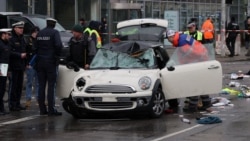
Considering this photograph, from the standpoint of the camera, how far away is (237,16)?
46031mm

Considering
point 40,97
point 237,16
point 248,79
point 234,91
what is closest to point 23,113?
point 40,97

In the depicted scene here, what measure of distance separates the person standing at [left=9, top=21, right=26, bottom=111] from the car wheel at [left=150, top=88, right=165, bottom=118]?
321cm

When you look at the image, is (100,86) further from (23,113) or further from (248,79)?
(248,79)

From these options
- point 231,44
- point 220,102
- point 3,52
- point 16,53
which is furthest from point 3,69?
point 231,44

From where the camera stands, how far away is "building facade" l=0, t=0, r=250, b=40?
29625 mm

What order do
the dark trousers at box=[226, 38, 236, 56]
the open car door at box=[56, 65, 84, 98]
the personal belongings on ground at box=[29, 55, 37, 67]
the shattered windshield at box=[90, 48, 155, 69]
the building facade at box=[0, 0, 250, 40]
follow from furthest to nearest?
1. the building facade at box=[0, 0, 250, 40]
2. the dark trousers at box=[226, 38, 236, 56]
3. the personal belongings on ground at box=[29, 55, 37, 67]
4. the open car door at box=[56, 65, 84, 98]
5. the shattered windshield at box=[90, 48, 155, 69]

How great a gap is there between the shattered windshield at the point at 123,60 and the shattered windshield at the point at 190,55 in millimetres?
447

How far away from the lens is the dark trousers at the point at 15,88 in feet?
43.1

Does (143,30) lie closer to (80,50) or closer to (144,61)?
(80,50)

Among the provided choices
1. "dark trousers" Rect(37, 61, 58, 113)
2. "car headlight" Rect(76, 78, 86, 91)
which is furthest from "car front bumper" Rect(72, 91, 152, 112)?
"dark trousers" Rect(37, 61, 58, 113)

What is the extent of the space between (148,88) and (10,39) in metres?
3.56

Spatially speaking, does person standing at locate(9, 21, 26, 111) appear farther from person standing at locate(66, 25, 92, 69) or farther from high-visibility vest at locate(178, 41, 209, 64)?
high-visibility vest at locate(178, 41, 209, 64)

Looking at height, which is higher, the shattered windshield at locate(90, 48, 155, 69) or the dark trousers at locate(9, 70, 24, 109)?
the shattered windshield at locate(90, 48, 155, 69)

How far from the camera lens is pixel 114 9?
33.9 meters
